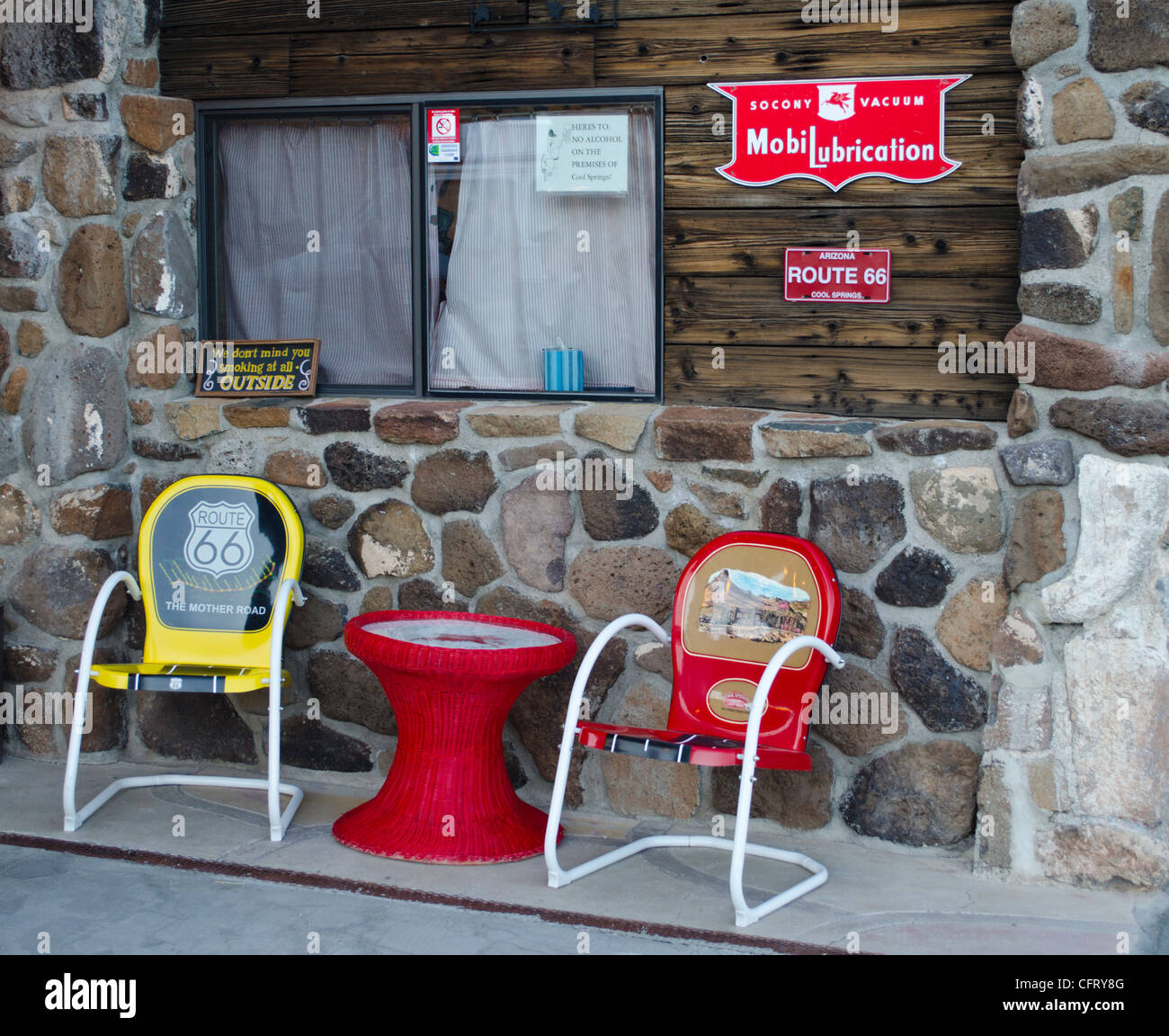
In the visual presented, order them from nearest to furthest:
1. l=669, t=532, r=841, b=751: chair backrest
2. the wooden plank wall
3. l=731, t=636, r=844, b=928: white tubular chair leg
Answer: l=731, t=636, r=844, b=928: white tubular chair leg, l=669, t=532, r=841, b=751: chair backrest, the wooden plank wall

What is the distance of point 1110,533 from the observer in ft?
11.1

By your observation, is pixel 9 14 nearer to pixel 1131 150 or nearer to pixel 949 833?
pixel 1131 150

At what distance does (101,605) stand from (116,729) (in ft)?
2.69

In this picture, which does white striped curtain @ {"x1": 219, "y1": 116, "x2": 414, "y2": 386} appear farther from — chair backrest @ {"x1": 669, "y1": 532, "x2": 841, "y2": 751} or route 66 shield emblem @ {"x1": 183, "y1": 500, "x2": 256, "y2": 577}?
chair backrest @ {"x1": 669, "y1": 532, "x2": 841, "y2": 751}

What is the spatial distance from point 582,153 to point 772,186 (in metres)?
0.63

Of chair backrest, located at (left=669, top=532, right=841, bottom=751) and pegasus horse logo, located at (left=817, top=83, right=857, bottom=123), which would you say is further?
pegasus horse logo, located at (left=817, top=83, right=857, bottom=123)

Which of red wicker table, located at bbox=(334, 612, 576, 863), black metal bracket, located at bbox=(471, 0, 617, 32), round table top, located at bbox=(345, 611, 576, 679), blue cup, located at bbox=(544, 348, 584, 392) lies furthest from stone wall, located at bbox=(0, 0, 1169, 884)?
black metal bracket, located at bbox=(471, 0, 617, 32)

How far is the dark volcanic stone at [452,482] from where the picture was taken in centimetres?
411

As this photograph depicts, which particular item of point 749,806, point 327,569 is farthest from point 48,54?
point 749,806

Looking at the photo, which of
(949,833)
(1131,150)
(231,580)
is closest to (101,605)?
(231,580)

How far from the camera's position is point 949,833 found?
369cm

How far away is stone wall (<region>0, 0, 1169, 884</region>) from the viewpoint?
3.40m

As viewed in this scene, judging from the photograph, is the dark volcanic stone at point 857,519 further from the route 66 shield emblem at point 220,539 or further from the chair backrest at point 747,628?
the route 66 shield emblem at point 220,539

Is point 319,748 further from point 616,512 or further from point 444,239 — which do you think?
point 444,239
